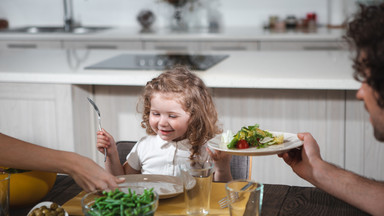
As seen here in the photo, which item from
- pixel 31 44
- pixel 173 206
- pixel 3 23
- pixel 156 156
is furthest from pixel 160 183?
pixel 3 23

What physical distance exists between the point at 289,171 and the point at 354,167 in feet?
1.05

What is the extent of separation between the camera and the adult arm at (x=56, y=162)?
3.76 ft

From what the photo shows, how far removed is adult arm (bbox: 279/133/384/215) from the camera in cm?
121

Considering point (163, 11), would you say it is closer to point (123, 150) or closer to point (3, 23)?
point (3, 23)

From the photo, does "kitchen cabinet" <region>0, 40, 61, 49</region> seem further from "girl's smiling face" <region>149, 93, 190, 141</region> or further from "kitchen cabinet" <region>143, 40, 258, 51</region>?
"girl's smiling face" <region>149, 93, 190, 141</region>

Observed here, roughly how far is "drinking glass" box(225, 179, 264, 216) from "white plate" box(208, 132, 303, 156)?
23 centimetres

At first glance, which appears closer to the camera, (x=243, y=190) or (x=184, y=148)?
(x=243, y=190)

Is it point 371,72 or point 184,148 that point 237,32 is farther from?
point 371,72

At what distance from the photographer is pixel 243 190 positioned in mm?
1043

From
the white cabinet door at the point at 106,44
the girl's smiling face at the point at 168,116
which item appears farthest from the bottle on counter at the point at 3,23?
the girl's smiling face at the point at 168,116

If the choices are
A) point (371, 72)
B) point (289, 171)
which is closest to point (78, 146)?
point (289, 171)

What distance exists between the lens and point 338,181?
1269mm

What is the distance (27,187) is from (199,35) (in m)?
2.88

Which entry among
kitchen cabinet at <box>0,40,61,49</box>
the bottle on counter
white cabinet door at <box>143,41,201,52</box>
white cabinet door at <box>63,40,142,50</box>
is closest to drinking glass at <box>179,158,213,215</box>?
white cabinet door at <box>143,41,201,52</box>
